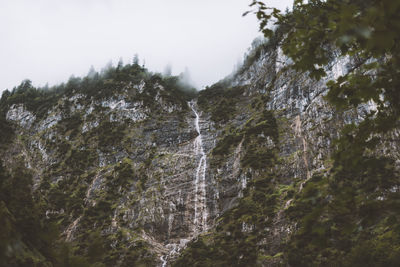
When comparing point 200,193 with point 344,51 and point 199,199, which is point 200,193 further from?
point 344,51

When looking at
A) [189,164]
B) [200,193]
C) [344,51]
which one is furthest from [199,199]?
[344,51]

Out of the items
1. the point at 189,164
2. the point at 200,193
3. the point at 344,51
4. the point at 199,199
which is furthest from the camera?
the point at 189,164

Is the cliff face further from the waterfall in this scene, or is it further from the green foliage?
the green foliage

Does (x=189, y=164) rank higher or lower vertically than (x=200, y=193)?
higher

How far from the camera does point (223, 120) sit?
238 feet

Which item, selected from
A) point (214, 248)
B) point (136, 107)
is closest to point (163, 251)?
point (214, 248)

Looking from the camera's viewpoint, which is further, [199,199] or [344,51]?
[199,199]

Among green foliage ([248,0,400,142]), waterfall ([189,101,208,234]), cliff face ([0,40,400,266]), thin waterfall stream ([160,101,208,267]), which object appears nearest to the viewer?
green foliage ([248,0,400,142])

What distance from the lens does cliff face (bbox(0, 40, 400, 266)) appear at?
3834 cm

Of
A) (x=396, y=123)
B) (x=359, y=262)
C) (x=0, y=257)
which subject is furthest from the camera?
(x=359, y=262)

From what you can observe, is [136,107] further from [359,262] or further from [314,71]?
[314,71]

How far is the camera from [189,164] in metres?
58.2

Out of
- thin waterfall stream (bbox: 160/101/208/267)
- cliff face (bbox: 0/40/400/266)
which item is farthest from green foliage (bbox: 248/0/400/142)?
thin waterfall stream (bbox: 160/101/208/267)

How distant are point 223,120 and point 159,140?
1481 cm
